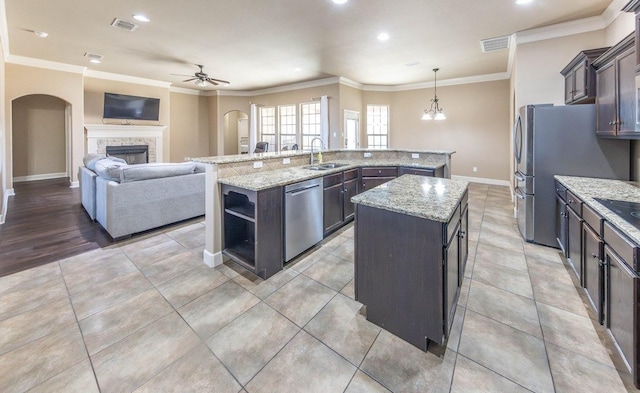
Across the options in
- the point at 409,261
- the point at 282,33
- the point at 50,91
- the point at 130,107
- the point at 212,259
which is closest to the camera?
the point at 409,261

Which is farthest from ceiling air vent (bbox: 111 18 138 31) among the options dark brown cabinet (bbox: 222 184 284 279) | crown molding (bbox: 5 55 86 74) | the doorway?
the doorway

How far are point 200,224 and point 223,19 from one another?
9.83 ft

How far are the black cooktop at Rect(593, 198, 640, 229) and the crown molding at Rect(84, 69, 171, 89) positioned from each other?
9.75 m

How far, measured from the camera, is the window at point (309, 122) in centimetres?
842

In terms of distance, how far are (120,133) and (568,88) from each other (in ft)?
31.8

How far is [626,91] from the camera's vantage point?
235 cm

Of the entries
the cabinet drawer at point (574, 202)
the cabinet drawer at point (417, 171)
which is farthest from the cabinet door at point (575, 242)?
the cabinet drawer at point (417, 171)

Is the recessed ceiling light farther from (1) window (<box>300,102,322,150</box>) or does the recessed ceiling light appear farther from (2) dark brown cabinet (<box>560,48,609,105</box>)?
(2) dark brown cabinet (<box>560,48,609,105</box>)

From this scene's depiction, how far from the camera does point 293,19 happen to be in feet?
13.0

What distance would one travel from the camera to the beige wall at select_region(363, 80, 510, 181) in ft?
23.8

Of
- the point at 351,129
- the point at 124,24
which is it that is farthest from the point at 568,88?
the point at 124,24

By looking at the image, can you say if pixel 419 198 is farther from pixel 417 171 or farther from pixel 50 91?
pixel 50 91

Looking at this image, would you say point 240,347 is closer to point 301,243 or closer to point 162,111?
point 301,243

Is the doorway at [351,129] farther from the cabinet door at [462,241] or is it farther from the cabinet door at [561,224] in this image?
the cabinet door at [462,241]
